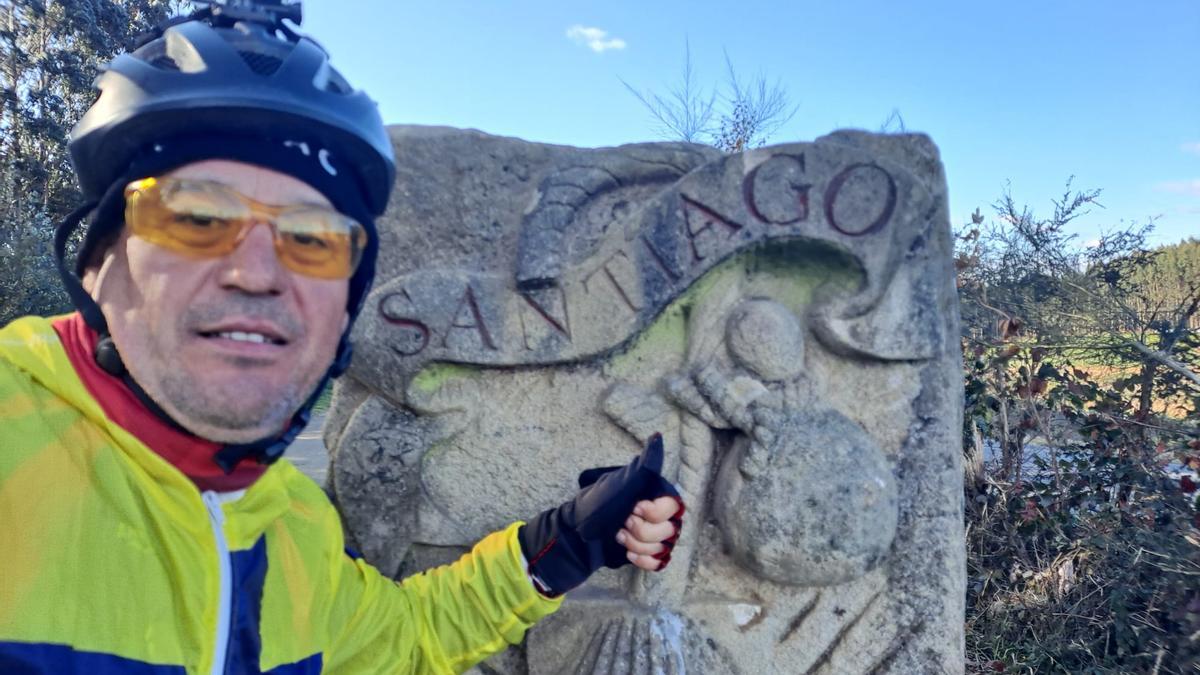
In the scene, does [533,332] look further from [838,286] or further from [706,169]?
[838,286]

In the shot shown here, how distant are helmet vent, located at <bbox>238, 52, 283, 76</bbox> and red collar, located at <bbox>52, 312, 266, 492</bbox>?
49cm

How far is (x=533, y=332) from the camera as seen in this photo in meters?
1.99

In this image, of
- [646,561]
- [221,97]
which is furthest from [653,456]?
[221,97]

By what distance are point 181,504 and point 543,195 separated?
1.26 meters

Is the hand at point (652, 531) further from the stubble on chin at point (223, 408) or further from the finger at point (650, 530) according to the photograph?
the stubble on chin at point (223, 408)

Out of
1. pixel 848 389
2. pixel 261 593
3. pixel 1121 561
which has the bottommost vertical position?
pixel 1121 561

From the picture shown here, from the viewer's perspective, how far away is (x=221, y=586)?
3.61 ft

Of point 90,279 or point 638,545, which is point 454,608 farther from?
point 90,279

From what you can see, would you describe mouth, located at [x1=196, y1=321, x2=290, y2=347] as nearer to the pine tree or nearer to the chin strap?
the chin strap

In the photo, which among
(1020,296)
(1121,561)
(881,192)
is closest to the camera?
(881,192)

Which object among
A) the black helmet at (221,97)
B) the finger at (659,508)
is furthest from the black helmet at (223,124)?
the finger at (659,508)

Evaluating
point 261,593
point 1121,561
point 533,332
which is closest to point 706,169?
point 533,332

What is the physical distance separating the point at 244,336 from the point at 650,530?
0.85 meters

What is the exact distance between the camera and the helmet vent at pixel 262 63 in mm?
1284
